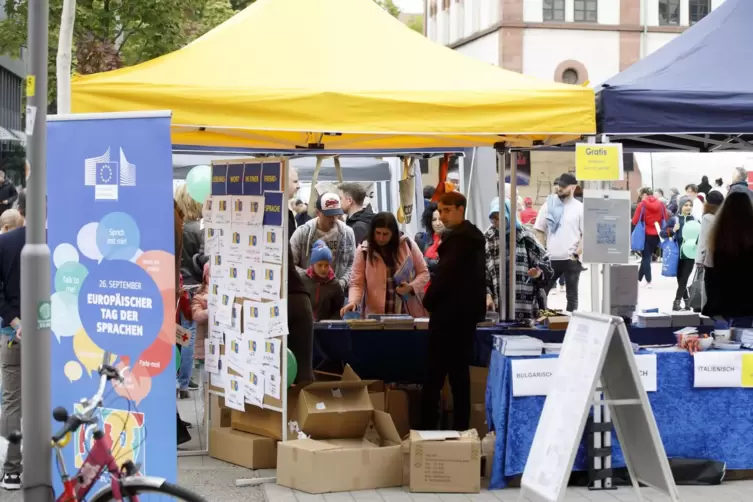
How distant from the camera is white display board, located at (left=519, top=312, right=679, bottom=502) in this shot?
234 inches

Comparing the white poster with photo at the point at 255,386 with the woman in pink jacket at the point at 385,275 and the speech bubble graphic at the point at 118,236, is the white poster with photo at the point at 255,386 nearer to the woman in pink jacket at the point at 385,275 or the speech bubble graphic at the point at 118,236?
the woman in pink jacket at the point at 385,275

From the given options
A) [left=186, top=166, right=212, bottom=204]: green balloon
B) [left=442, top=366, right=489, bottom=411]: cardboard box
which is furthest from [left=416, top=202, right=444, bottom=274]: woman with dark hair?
[left=442, top=366, right=489, bottom=411]: cardboard box

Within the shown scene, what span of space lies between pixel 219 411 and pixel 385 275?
1.84 metres

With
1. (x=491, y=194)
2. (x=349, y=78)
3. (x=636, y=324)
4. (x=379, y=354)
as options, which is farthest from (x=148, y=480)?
(x=491, y=194)

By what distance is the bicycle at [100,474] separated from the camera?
177 inches

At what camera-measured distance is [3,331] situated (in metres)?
6.82

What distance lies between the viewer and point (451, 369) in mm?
7594

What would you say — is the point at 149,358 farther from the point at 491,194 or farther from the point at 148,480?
the point at 491,194

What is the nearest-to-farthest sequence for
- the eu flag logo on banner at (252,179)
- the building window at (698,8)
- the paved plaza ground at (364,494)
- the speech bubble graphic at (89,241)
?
the speech bubble graphic at (89,241) < the paved plaza ground at (364,494) < the eu flag logo on banner at (252,179) < the building window at (698,8)

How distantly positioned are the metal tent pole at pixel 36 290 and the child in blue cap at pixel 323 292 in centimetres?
386

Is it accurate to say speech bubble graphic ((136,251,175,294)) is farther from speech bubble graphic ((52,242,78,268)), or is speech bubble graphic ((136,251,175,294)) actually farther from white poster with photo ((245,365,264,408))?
white poster with photo ((245,365,264,408))

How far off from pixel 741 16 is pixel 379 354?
3.65m

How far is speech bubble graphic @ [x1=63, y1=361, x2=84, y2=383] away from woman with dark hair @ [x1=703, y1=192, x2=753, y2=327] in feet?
15.1

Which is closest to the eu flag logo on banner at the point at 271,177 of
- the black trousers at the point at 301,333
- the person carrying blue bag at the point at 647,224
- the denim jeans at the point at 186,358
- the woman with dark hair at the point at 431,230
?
the black trousers at the point at 301,333
